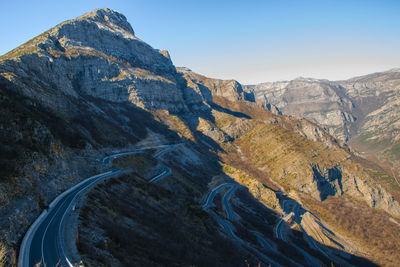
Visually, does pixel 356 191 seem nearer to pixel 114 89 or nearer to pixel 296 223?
pixel 296 223

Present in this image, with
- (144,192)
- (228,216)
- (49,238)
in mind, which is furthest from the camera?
(228,216)

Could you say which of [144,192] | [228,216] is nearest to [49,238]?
[144,192]

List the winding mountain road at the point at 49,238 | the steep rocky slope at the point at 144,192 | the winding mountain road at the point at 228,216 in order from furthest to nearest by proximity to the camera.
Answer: the winding mountain road at the point at 228,216 → the steep rocky slope at the point at 144,192 → the winding mountain road at the point at 49,238

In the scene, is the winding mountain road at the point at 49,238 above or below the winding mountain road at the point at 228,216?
above

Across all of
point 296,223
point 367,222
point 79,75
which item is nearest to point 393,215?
point 367,222

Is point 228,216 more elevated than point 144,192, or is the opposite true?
point 144,192

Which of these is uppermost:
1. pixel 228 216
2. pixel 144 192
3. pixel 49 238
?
pixel 49 238

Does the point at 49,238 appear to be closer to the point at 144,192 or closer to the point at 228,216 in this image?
the point at 144,192

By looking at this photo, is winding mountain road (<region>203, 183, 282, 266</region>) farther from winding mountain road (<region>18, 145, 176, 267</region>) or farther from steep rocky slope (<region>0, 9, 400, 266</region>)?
winding mountain road (<region>18, 145, 176, 267</region>)

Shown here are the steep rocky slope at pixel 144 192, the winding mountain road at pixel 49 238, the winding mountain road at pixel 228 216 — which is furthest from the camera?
the winding mountain road at pixel 228 216

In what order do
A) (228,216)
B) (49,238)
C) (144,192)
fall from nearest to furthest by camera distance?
(49,238) < (144,192) < (228,216)

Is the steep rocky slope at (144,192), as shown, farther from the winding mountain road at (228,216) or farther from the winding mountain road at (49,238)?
the winding mountain road at (49,238)

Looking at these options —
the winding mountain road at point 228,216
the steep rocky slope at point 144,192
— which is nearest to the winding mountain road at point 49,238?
the steep rocky slope at point 144,192

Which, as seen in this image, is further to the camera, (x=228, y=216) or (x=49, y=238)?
(x=228, y=216)
